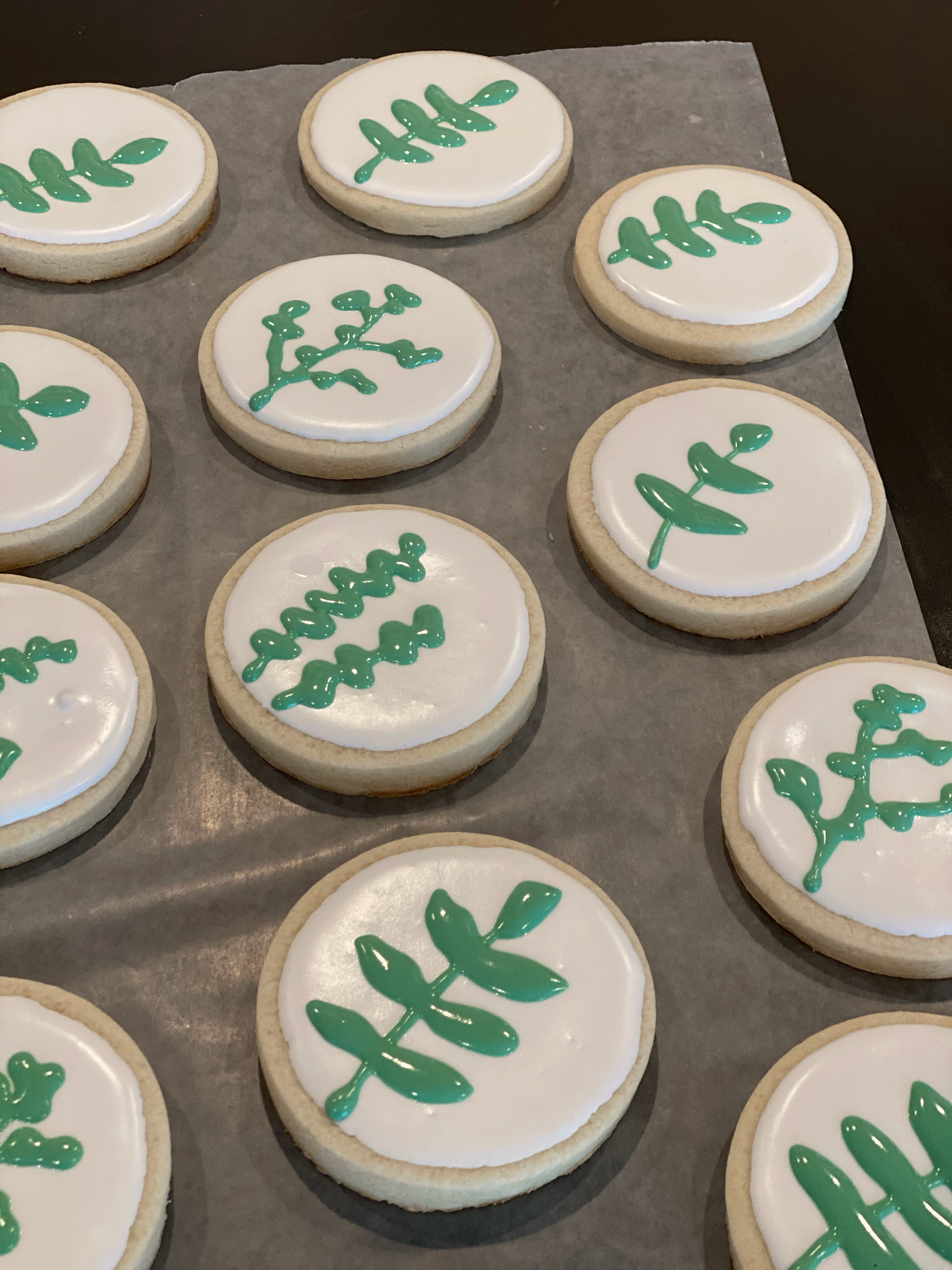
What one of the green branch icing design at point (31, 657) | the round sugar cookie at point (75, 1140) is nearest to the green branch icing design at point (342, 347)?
the green branch icing design at point (31, 657)

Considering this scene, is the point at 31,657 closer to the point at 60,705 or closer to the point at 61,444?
the point at 60,705

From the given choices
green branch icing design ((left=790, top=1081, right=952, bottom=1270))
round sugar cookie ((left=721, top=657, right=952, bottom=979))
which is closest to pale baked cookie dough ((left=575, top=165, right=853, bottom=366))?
round sugar cookie ((left=721, top=657, right=952, bottom=979))

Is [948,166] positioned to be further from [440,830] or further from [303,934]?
[303,934]

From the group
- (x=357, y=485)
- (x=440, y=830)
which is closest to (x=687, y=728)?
(x=440, y=830)

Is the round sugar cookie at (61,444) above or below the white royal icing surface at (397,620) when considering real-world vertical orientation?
above

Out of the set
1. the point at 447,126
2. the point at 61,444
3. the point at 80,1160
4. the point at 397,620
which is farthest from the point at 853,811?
the point at 447,126

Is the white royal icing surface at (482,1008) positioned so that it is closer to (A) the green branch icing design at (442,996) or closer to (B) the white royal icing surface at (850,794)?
(A) the green branch icing design at (442,996)
